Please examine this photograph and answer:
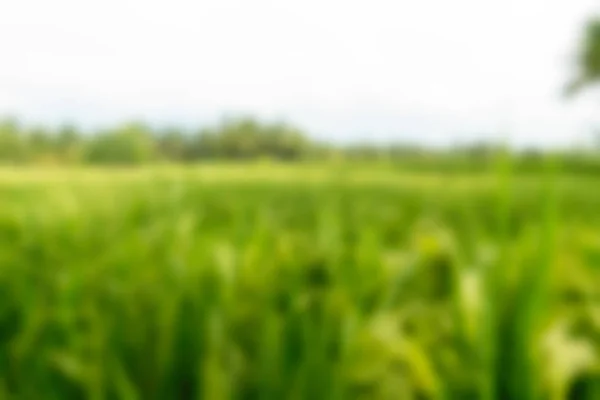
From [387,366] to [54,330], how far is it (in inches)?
11.1

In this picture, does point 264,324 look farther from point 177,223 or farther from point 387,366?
point 177,223

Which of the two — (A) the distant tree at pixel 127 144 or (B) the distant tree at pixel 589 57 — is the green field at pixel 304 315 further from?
(B) the distant tree at pixel 589 57

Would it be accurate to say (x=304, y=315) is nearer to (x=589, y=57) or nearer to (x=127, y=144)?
(x=127, y=144)

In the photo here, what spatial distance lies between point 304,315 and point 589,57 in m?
8.77

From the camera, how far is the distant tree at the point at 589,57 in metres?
8.61

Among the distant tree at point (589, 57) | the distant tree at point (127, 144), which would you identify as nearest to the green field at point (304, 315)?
the distant tree at point (127, 144)

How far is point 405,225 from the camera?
113 centimetres

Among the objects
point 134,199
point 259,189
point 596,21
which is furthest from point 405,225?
point 596,21

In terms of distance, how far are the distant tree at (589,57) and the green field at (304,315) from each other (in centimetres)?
833

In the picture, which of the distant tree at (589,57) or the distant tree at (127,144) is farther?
the distant tree at (589,57)

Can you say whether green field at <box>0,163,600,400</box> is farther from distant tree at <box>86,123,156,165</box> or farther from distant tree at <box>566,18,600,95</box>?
distant tree at <box>566,18,600,95</box>

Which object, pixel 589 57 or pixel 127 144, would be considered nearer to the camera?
pixel 127 144

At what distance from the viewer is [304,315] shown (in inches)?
23.6

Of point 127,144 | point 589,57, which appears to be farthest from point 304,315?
point 589,57
